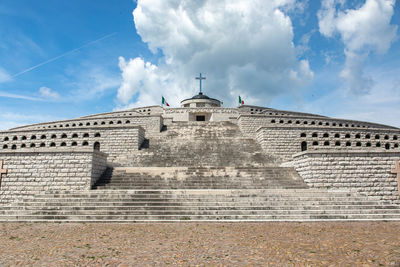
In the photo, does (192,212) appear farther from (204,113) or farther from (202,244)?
(204,113)

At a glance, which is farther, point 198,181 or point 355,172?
point 198,181

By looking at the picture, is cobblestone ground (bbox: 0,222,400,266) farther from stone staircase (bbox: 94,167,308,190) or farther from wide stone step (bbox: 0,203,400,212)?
stone staircase (bbox: 94,167,308,190)

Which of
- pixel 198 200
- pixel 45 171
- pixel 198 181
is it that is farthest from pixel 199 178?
pixel 45 171

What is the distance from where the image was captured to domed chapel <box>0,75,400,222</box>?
Answer: 10344 mm

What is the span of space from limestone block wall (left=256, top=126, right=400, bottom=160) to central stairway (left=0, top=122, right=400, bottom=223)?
5.29 m

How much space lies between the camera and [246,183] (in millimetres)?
13281

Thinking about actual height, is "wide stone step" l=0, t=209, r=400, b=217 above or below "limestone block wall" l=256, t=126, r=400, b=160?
below

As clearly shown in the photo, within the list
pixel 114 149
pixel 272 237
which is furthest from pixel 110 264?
pixel 114 149

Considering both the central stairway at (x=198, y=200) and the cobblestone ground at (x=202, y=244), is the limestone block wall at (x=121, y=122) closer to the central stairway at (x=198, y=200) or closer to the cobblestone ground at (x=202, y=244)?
the central stairway at (x=198, y=200)

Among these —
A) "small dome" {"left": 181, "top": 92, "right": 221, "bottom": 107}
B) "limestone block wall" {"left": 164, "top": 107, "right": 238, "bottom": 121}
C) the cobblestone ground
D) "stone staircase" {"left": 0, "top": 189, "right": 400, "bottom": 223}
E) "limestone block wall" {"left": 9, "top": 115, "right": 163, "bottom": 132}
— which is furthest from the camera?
"small dome" {"left": 181, "top": 92, "right": 221, "bottom": 107}

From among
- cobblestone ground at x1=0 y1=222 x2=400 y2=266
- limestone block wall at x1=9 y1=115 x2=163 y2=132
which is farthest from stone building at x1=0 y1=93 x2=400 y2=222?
limestone block wall at x1=9 y1=115 x2=163 y2=132

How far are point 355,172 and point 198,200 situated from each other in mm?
8161

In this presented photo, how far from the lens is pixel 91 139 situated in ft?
67.5

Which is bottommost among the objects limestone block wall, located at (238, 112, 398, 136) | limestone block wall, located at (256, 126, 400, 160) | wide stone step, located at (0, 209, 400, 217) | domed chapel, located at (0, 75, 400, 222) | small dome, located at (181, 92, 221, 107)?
wide stone step, located at (0, 209, 400, 217)
